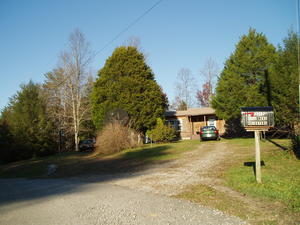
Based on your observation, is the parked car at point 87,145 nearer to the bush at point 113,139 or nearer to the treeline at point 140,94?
the treeline at point 140,94

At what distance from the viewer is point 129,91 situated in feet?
86.2

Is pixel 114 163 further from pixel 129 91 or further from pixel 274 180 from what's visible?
pixel 129 91

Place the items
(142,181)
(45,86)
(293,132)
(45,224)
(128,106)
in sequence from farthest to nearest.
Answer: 1. (45,86)
2. (128,106)
3. (293,132)
4. (142,181)
5. (45,224)

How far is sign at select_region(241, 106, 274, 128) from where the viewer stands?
7.70m

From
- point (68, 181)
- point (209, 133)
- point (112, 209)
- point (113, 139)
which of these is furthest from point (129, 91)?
point (112, 209)

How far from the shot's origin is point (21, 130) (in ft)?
98.0

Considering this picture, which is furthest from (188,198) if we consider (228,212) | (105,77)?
(105,77)

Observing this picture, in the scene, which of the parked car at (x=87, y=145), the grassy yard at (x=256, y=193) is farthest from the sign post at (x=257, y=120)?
the parked car at (x=87, y=145)

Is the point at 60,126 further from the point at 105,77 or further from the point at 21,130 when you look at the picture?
the point at 105,77

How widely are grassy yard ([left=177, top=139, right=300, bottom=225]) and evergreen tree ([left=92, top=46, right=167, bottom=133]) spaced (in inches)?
651

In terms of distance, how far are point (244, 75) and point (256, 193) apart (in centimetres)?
1918

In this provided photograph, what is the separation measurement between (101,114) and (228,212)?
74.1 feet

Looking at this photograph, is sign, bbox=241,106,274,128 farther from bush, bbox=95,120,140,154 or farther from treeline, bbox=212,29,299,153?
bush, bbox=95,120,140,154

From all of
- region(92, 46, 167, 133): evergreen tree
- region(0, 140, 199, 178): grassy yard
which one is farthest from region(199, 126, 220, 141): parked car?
region(92, 46, 167, 133): evergreen tree
